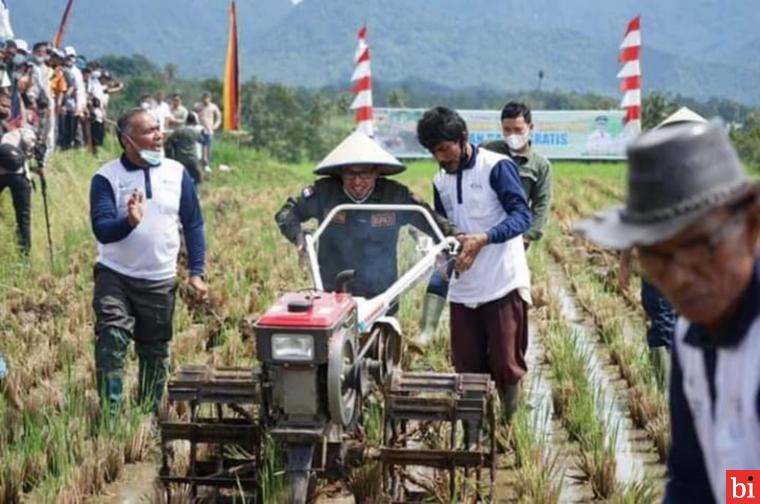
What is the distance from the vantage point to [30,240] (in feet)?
32.9

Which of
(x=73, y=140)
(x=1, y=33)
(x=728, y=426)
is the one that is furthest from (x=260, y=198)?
(x=728, y=426)

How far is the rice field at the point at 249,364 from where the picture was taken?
4613mm

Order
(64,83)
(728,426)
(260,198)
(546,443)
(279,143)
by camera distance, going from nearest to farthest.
→ (728,426) < (546,443) < (64,83) < (260,198) < (279,143)

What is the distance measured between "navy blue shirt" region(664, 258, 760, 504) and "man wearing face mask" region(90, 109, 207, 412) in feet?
11.6

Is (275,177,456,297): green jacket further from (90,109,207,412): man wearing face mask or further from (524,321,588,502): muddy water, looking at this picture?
(524,321,588,502): muddy water

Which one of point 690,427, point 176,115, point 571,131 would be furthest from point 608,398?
point 571,131

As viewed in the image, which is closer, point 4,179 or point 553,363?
point 553,363

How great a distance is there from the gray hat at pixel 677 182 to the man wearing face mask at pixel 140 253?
12.2ft

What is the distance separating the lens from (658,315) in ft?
18.7

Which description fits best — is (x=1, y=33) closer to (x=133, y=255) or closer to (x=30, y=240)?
(x=30, y=240)

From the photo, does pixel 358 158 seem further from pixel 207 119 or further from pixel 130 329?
pixel 207 119

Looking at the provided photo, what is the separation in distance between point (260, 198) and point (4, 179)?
25.5 feet

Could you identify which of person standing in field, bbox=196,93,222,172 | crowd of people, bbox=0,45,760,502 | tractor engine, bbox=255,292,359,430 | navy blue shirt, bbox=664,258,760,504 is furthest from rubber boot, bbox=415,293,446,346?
person standing in field, bbox=196,93,222,172

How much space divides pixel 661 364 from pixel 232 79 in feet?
61.5
